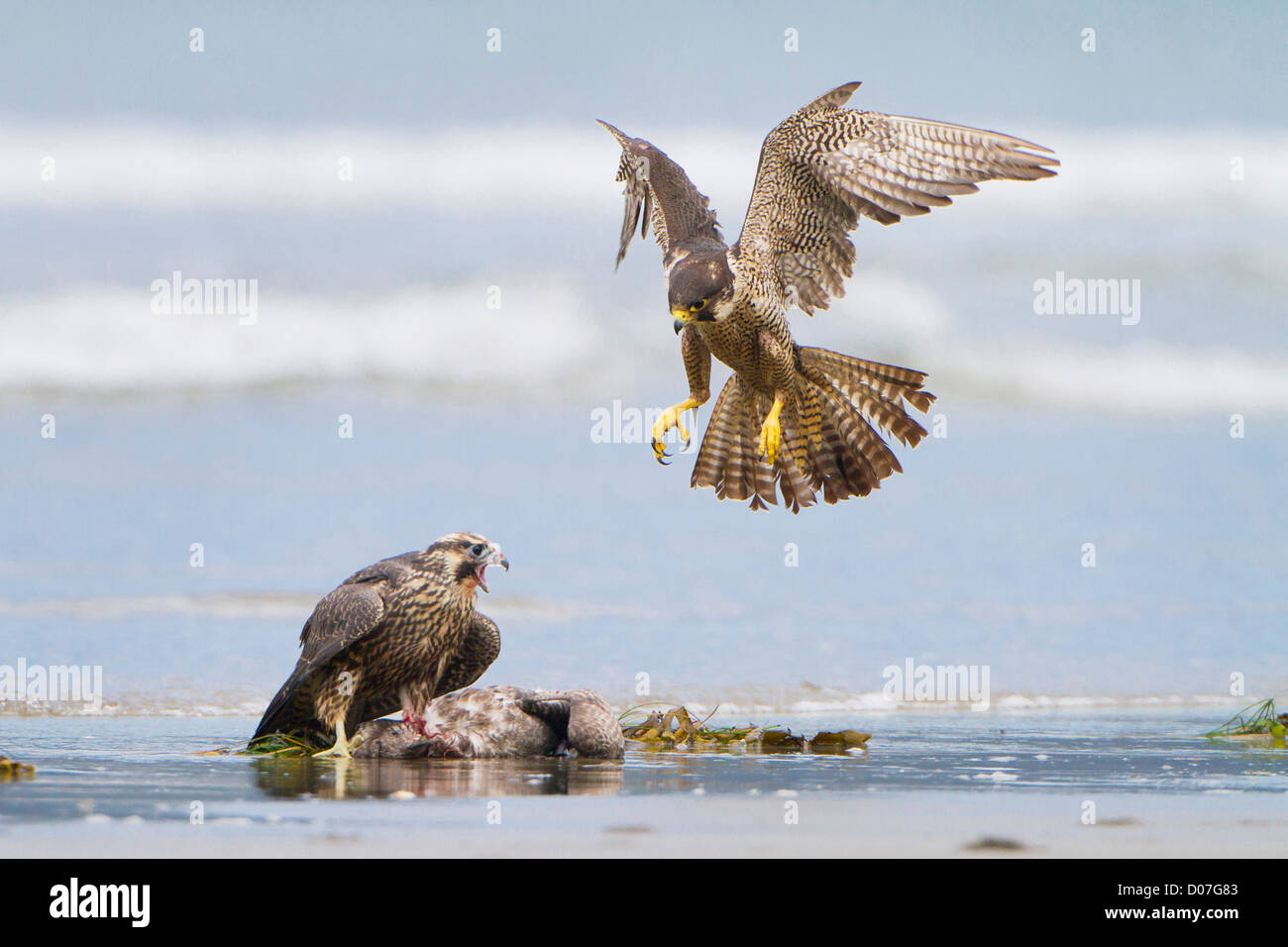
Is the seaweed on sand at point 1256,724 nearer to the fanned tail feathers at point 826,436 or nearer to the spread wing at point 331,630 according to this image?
the fanned tail feathers at point 826,436

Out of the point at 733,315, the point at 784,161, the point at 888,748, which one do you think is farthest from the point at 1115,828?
the point at 784,161

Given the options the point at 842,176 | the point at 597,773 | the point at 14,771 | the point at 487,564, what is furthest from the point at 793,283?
the point at 14,771

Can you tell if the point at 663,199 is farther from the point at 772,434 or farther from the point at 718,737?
the point at 718,737

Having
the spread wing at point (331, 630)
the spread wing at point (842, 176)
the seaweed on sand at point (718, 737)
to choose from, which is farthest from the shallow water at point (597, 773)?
the spread wing at point (842, 176)

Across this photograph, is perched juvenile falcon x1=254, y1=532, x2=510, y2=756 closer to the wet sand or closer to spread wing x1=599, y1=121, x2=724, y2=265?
the wet sand

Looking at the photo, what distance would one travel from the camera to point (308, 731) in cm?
866

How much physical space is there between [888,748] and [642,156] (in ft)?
14.8

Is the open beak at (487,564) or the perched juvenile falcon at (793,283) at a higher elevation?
the perched juvenile falcon at (793,283)

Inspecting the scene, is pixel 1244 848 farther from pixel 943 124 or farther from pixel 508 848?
pixel 943 124

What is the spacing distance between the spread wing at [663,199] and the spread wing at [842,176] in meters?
0.47

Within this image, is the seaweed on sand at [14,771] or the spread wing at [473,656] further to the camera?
the spread wing at [473,656]

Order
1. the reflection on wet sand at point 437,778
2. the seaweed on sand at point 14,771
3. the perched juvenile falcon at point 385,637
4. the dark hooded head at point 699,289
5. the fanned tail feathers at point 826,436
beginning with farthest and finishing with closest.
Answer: the fanned tail feathers at point 826,436
the dark hooded head at point 699,289
the perched juvenile falcon at point 385,637
the seaweed on sand at point 14,771
the reflection on wet sand at point 437,778

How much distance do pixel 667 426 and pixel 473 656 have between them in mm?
1978

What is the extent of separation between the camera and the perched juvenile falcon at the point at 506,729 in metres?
8.38
